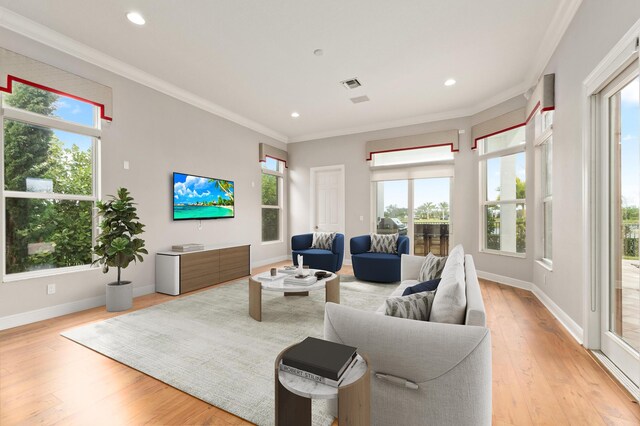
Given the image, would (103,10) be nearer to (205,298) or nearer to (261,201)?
(205,298)

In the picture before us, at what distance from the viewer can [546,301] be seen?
3.55m

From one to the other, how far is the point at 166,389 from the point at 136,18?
10.7 feet

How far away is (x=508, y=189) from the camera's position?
15.5 ft

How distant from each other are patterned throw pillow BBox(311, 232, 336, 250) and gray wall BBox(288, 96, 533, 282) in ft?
3.72

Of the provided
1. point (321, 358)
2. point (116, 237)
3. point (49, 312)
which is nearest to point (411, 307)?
point (321, 358)

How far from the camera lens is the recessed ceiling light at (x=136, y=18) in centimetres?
279

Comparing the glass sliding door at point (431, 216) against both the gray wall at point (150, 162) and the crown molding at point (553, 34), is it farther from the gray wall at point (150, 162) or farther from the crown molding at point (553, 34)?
the gray wall at point (150, 162)

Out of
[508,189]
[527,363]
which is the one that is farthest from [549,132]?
[527,363]

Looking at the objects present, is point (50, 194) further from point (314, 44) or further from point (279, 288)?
point (314, 44)

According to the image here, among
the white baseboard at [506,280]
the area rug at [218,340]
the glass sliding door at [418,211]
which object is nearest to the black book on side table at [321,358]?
the area rug at [218,340]

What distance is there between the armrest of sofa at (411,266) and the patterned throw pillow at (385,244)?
4.28ft

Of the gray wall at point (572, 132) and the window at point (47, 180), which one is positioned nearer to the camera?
the gray wall at point (572, 132)

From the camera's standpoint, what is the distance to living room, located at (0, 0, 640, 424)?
6.75 ft

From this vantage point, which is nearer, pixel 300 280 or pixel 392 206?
pixel 300 280
